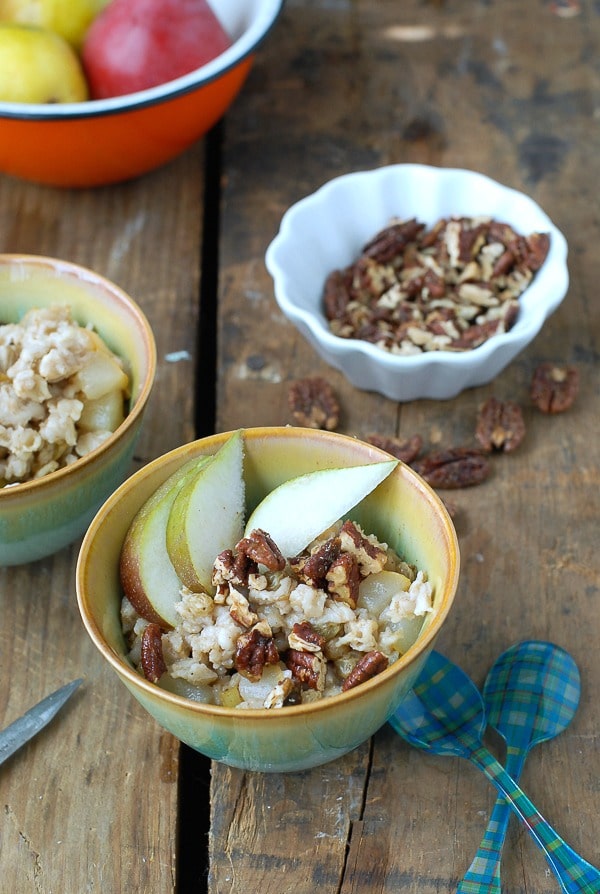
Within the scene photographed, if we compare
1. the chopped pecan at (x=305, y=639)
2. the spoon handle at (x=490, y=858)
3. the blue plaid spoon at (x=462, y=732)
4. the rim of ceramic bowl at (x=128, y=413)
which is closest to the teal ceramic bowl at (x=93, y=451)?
the rim of ceramic bowl at (x=128, y=413)

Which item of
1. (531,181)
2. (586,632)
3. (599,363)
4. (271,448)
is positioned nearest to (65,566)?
(271,448)

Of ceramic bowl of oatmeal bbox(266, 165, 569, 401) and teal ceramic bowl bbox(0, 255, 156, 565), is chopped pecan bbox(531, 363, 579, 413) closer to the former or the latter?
ceramic bowl of oatmeal bbox(266, 165, 569, 401)

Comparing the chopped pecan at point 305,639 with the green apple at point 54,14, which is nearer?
the chopped pecan at point 305,639

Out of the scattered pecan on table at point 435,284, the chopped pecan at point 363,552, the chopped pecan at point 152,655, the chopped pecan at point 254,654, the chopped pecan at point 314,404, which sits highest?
the chopped pecan at point 363,552

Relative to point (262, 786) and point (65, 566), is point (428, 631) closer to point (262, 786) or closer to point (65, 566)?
point (262, 786)

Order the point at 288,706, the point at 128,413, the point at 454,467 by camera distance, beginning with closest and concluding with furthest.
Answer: the point at 288,706, the point at 128,413, the point at 454,467

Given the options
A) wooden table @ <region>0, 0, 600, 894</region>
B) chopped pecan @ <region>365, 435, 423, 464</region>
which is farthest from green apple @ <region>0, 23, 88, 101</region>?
chopped pecan @ <region>365, 435, 423, 464</region>

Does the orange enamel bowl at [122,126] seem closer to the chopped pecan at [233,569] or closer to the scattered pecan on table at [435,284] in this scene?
the scattered pecan on table at [435,284]

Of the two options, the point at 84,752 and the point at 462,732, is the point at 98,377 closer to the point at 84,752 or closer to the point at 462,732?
the point at 84,752

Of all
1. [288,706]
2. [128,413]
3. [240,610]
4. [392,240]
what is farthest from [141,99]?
[288,706]
